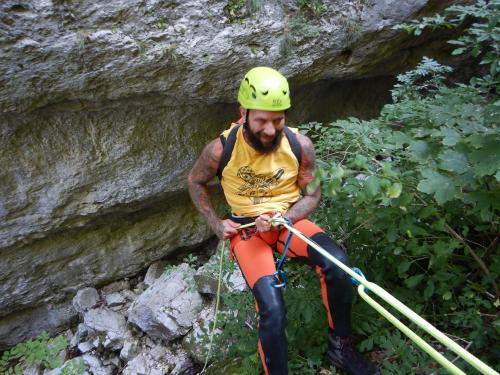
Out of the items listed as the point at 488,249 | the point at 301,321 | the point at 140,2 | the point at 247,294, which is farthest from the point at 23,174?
the point at 488,249

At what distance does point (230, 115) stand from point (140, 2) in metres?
1.84

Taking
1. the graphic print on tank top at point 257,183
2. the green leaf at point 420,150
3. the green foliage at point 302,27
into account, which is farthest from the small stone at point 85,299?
the green leaf at point 420,150

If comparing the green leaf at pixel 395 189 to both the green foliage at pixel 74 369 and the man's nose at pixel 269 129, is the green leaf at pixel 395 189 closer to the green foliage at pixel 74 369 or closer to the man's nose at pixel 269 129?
the man's nose at pixel 269 129

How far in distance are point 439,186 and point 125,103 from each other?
143 inches

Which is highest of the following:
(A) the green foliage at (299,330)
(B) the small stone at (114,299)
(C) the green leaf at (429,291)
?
(C) the green leaf at (429,291)

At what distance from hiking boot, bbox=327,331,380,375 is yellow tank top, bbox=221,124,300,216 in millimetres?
A: 858

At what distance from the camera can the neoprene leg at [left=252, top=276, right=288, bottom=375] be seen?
6.86 ft

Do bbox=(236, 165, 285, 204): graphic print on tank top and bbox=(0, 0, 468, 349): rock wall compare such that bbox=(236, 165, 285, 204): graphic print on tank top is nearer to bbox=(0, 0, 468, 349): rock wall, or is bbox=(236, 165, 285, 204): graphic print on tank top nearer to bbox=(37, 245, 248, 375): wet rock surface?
bbox=(37, 245, 248, 375): wet rock surface

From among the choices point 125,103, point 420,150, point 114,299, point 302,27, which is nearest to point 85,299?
point 114,299

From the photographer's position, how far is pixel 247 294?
3023 mm

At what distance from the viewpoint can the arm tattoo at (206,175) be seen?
242 centimetres

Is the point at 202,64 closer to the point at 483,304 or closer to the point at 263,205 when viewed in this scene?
the point at 263,205

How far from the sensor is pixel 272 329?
6.86 ft

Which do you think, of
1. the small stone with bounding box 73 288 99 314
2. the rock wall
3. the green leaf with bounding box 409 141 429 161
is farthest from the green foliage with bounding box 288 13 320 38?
the small stone with bounding box 73 288 99 314
